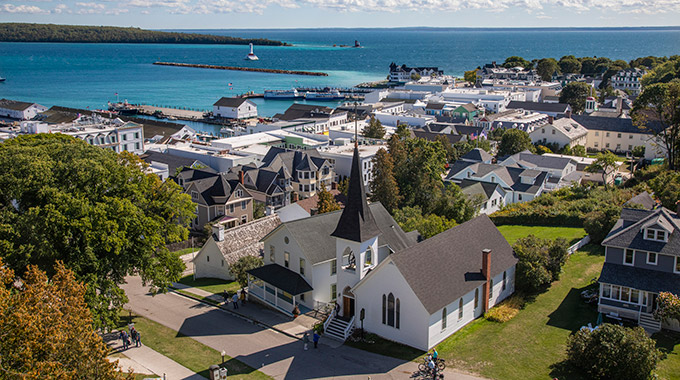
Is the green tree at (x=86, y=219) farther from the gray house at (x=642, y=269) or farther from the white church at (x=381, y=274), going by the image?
the gray house at (x=642, y=269)

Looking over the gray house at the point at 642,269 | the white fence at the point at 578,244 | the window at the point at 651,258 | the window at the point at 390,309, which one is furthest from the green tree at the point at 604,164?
the window at the point at 390,309

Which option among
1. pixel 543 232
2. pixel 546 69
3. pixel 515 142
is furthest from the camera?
pixel 546 69

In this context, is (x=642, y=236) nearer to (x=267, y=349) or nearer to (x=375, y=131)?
(x=267, y=349)

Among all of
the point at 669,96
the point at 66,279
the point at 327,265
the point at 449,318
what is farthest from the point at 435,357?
the point at 669,96

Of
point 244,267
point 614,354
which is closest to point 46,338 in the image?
point 244,267

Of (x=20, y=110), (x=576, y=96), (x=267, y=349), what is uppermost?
(x=576, y=96)

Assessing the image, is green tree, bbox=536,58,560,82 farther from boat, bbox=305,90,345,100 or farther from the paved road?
the paved road

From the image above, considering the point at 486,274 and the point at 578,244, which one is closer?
the point at 486,274
